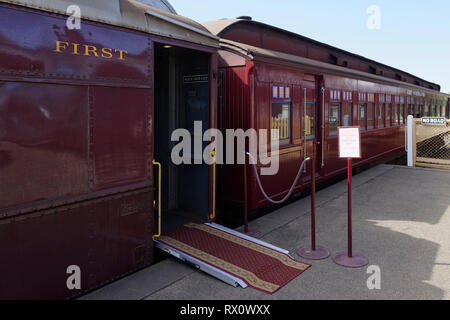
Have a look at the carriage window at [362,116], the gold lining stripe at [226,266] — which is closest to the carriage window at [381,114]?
the carriage window at [362,116]

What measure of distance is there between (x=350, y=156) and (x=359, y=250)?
1.33 m

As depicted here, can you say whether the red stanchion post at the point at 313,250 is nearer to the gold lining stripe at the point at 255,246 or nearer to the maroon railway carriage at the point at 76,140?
the gold lining stripe at the point at 255,246

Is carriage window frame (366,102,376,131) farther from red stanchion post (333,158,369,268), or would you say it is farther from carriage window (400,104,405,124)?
red stanchion post (333,158,369,268)

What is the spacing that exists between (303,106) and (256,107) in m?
1.78

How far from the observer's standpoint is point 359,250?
5.00m

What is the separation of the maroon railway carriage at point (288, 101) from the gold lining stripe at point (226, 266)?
5.01 ft

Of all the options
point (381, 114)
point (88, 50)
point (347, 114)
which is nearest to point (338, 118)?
point (347, 114)

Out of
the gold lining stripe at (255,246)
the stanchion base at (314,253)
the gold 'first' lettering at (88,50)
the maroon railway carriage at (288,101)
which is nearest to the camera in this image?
the gold 'first' lettering at (88,50)

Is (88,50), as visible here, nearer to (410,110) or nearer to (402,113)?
(402,113)

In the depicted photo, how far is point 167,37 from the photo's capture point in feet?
14.5

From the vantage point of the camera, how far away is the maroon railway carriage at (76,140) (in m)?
→ 3.07

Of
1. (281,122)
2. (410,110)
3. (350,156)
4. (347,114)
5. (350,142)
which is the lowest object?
(350,156)
